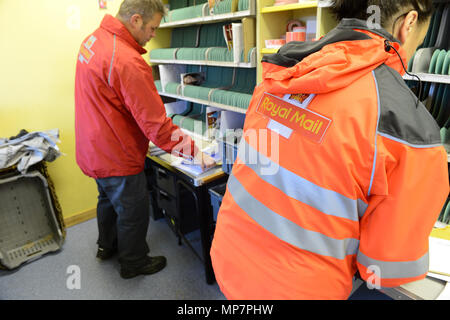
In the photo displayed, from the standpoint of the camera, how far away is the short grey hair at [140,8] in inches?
71.3

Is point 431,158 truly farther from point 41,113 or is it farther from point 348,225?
point 41,113

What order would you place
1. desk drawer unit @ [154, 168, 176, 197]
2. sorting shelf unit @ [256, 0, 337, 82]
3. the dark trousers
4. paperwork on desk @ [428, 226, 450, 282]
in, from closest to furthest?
paperwork on desk @ [428, 226, 450, 282], sorting shelf unit @ [256, 0, 337, 82], the dark trousers, desk drawer unit @ [154, 168, 176, 197]

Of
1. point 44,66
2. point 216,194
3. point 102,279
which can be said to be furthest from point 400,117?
point 44,66

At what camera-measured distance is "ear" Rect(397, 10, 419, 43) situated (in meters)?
0.81

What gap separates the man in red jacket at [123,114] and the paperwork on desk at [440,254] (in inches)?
52.2

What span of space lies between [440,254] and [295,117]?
0.78 metres

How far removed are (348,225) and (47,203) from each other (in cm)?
257

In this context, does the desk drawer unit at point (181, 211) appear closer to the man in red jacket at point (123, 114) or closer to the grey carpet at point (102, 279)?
the grey carpet at point (102, 279)

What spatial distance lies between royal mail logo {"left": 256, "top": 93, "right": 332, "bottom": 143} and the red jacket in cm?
104

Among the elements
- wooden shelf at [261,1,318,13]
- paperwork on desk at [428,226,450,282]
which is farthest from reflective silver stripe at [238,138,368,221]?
wooden shelf at [261,1,318,13]

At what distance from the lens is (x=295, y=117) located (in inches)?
31.9
